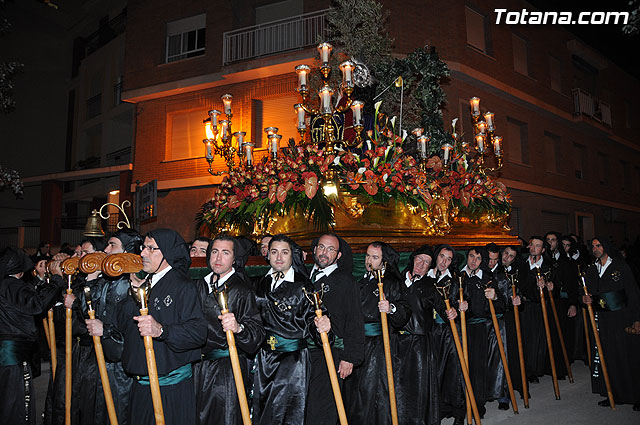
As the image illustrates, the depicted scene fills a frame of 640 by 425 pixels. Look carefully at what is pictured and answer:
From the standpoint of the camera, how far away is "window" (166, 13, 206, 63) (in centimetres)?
1714

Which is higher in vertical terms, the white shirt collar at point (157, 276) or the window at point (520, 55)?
the window at point (520, 55)

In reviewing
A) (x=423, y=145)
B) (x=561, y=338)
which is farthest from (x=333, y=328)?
(x=561, y=338)

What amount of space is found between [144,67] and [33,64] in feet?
31.2

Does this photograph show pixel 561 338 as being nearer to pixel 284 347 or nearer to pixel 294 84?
pixel 284 347

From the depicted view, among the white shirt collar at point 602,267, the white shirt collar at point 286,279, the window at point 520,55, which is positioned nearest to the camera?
the white shirt collar at point 286,279

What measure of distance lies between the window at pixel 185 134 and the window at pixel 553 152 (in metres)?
13.0

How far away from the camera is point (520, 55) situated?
18156mm

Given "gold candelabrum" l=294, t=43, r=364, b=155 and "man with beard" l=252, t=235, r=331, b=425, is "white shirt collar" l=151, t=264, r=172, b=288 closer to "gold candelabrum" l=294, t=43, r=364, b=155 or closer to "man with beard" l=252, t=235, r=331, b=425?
"man with beard" l=252, t=235, r=331, b=425

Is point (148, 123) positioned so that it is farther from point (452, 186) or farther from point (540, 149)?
point (540, 149)

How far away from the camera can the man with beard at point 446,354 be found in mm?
5663

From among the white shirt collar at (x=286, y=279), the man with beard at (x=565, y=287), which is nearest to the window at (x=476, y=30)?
the man with beard at (x=565, y=287)

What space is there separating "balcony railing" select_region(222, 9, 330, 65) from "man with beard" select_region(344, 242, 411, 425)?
37.0 feet

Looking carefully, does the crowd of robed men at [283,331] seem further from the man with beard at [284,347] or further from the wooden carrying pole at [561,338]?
the wooden carrying pole at [561,338]

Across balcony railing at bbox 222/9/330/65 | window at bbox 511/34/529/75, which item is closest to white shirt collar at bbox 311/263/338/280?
balcony railing at bbox 222/9/330/65
